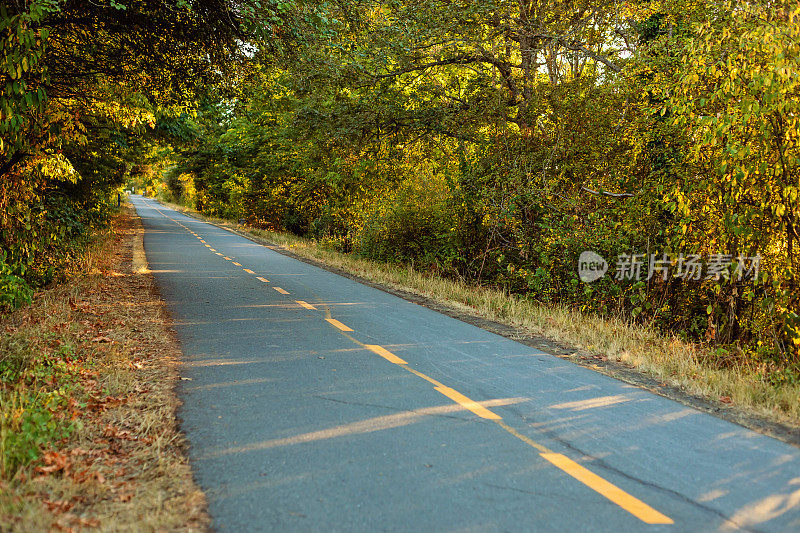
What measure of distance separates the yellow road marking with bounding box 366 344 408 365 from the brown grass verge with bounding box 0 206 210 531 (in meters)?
2.35

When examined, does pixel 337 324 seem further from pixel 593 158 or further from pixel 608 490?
pixel 593 158

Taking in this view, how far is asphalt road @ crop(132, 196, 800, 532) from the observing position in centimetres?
343

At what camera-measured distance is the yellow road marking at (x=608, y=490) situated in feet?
11.2

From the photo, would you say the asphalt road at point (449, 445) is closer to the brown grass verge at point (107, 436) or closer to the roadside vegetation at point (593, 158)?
the brown grass verge at point (107, 436)

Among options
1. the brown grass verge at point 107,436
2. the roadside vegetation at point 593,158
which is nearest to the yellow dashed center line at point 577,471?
the brown grass verge at point 107,436

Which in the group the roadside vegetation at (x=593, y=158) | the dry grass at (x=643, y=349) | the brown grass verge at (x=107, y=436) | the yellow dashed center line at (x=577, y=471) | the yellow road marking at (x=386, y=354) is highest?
the roadside vegetation at (x=593, y=158)

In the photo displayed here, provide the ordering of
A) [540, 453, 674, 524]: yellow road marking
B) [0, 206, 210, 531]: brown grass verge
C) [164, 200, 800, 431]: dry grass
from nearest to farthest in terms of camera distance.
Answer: [0, 206, 210, 531]: brown grass verge → [540, 453, 674, 524]: yellow road marking → [164, 200, 800, 431]: dry grass

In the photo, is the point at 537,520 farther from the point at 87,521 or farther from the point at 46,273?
the point at 46,273

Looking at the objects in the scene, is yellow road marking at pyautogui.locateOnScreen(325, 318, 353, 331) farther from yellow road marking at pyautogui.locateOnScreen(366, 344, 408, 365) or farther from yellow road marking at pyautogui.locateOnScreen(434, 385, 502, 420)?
yellow road marking at pyautogui.locateOnScreen(434, 385, 502, 420)

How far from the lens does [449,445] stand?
14.5 feet

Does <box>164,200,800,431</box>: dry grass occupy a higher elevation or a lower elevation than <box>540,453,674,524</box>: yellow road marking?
higher

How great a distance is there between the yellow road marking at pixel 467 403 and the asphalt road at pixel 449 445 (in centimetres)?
3

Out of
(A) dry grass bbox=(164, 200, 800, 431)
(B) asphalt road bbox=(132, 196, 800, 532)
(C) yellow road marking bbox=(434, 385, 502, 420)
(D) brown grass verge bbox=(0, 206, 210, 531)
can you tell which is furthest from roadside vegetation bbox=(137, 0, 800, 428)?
(D) brown grass verge bbox=(0, 206, 210, 531)

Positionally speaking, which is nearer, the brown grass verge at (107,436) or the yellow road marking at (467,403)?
the brown grass verge at (107,436)
